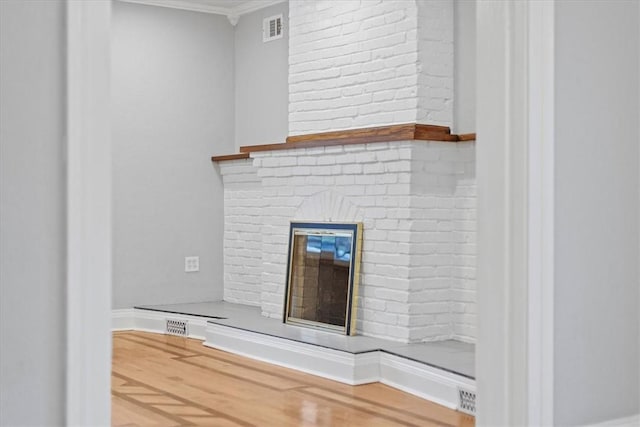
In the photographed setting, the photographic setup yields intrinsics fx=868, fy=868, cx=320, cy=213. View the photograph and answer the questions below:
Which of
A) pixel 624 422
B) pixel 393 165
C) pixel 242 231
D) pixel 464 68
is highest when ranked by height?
pixel 464 68

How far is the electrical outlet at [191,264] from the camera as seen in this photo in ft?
25.2

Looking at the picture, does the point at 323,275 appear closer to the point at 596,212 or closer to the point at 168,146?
the point at 168,146

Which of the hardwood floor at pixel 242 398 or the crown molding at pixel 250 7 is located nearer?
the hardwood floor at pixel 242 398

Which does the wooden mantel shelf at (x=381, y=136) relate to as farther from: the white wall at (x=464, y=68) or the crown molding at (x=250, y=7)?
the crown molding at (x=250, y=7)

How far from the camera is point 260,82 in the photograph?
755cm

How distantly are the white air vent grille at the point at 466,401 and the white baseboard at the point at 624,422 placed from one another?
5.82 feet

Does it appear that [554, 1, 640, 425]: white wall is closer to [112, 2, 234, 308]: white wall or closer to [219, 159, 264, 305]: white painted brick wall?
[219, 159, 264, 305]: white painted brick wall

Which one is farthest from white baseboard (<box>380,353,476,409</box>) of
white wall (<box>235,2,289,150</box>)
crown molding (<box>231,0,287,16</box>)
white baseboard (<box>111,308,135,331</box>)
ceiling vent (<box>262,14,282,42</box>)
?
crown molding (<box>231,0,287,16</box>)

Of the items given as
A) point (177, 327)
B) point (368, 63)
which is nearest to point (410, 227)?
point (368, 63)

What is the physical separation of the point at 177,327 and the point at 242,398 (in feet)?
7.58

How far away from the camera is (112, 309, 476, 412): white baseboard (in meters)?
4.75

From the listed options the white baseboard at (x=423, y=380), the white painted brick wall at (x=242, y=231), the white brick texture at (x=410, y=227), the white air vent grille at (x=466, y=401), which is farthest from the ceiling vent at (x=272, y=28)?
the white air vent grille at (x=466, y=401)
